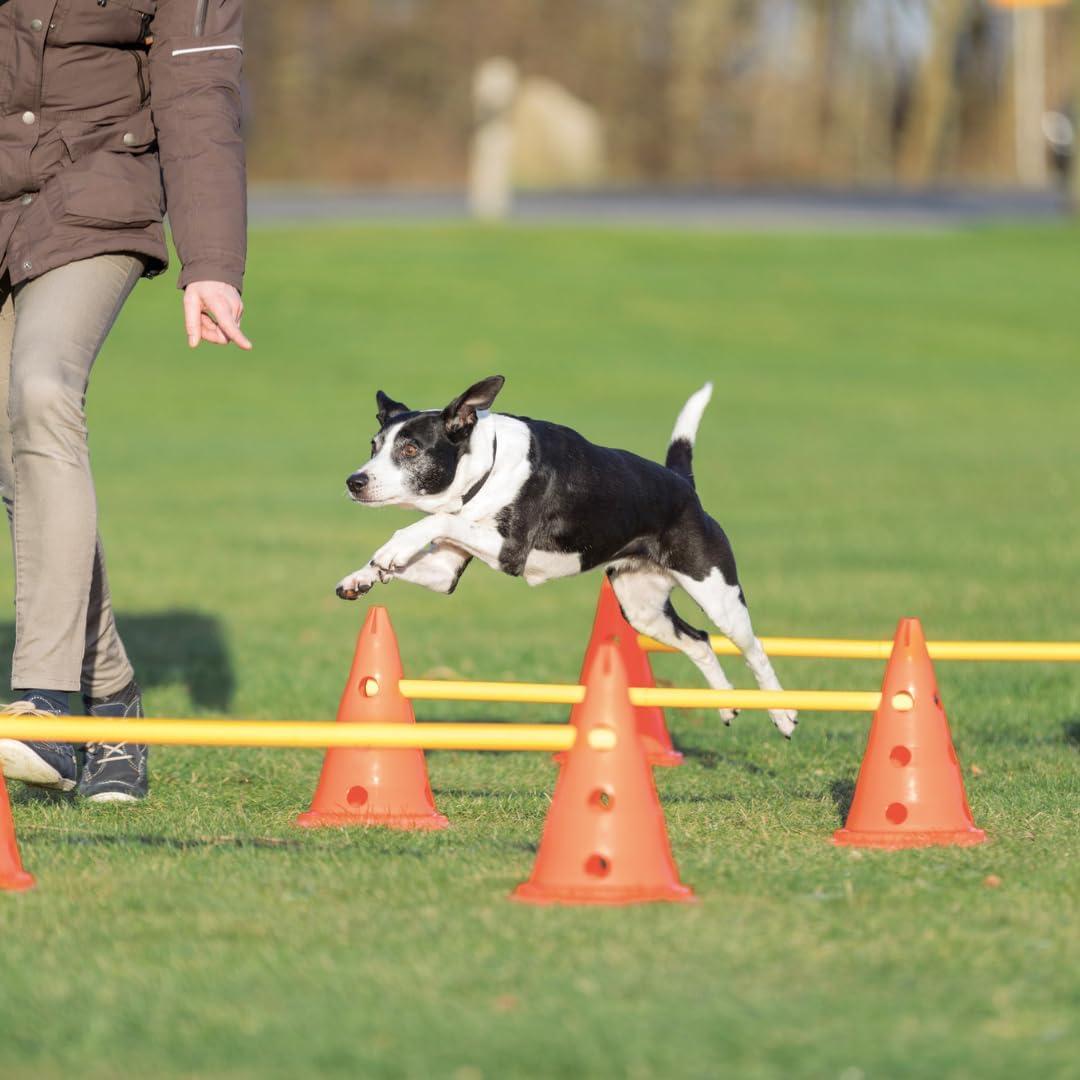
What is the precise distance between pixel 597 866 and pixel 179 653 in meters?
4.99

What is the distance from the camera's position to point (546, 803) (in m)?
5.95

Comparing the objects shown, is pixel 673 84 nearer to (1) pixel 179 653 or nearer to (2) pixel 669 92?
(2) pixel 669 92

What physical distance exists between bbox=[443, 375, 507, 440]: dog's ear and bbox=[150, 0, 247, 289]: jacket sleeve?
0.73 m

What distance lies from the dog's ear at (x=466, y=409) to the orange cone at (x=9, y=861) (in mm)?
1739

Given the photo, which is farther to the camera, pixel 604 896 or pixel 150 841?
pixel 150 841

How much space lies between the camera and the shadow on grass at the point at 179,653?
832 cm

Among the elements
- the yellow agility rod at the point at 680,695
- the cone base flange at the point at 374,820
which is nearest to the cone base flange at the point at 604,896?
the yellow agility rod at the point at 680,695

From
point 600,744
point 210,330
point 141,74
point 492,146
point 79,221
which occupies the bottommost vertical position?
point 492,146

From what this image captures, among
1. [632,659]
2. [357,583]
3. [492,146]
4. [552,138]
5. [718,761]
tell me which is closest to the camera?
[357,583]

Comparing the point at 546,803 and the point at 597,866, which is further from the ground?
the point at 597,866

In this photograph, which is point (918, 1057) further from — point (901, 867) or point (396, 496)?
point (396, 496)

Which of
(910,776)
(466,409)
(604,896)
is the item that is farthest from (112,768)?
(910,776)

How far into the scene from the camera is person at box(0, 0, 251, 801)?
5.30 m

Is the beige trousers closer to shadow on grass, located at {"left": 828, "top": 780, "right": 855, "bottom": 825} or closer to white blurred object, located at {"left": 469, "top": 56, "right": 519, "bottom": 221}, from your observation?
shadow on grass, located at {"left": 828, "top": 780, "right": 855, "bottom": 825}
